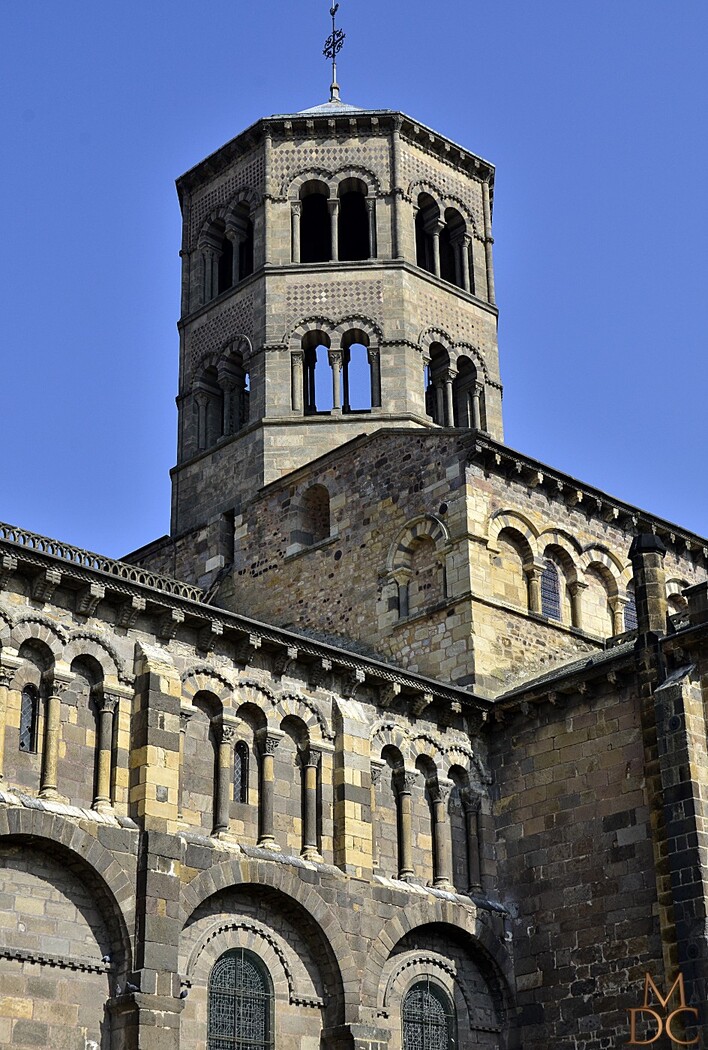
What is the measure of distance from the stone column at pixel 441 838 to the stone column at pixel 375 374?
38.9 feet

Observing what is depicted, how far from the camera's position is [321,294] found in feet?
128

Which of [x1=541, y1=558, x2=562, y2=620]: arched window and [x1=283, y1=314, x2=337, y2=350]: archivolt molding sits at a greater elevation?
[x1=283, y1=314, x2=337, y2=350]: archivolt molding

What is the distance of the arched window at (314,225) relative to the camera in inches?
1597

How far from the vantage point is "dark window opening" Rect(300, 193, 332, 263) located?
134ft

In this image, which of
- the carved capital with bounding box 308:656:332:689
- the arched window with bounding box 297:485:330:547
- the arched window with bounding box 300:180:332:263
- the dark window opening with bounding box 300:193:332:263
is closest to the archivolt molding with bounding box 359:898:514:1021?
the carved capital with bounding box 308:656:332:689

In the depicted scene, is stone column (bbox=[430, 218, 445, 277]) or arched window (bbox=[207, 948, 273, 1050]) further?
stone column (bbox=[430, 218, 445, 277])

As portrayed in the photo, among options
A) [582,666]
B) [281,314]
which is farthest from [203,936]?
[281,314]

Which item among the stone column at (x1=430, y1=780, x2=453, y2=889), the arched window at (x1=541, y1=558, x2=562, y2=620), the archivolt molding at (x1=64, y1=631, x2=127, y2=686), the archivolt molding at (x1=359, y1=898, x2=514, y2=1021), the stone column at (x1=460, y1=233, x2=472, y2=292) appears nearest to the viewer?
the archivolt molding at (x1=64, y1=631, x2=127, y2=686)

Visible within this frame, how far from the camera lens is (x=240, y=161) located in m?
41.5

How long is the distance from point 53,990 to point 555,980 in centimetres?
945

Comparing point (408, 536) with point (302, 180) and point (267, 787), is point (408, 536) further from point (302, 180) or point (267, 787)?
point (302, 180)

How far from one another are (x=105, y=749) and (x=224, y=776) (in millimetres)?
2296

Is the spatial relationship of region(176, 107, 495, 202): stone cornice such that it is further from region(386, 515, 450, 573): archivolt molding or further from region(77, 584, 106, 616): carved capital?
region(77, 584, 106, 616): carved capital

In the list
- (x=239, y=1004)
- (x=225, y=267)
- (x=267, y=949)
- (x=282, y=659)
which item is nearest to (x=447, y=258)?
(x=225, y=267)
